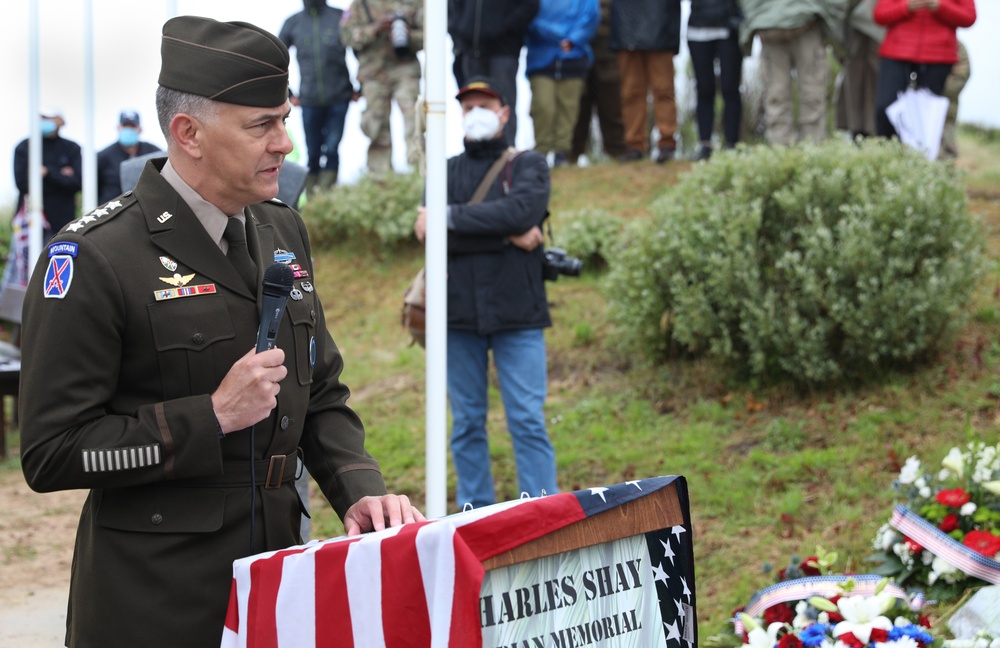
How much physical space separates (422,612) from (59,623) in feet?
15.0

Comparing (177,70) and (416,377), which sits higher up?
(177,70)

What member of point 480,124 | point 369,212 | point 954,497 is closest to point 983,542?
point 954,497

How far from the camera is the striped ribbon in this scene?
4.01 metres

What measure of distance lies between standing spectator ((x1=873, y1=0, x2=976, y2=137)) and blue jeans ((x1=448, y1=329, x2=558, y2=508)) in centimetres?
441

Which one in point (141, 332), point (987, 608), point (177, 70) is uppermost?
point (177, 70)

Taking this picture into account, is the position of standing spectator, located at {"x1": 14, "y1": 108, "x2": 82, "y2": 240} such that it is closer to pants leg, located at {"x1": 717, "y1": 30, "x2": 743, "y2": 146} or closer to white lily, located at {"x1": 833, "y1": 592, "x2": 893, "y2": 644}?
pants leg, located at {"x1": 717, "y1": 30, "x2": 743, "y2": 146}

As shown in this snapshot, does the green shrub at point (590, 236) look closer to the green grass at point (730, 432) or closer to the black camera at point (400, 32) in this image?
the green grass at point (730, 432)

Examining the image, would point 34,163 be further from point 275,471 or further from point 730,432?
point 275,471

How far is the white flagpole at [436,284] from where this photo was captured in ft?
16.3

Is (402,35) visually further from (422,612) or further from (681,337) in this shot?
(422,612)

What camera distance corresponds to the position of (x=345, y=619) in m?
2.21

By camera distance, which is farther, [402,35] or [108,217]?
[402,35]

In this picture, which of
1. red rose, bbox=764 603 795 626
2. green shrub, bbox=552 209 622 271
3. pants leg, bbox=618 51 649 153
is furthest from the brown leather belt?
pants leg, bbox=618 51 649 153

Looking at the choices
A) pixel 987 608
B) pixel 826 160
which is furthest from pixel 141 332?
pixel 826 160
